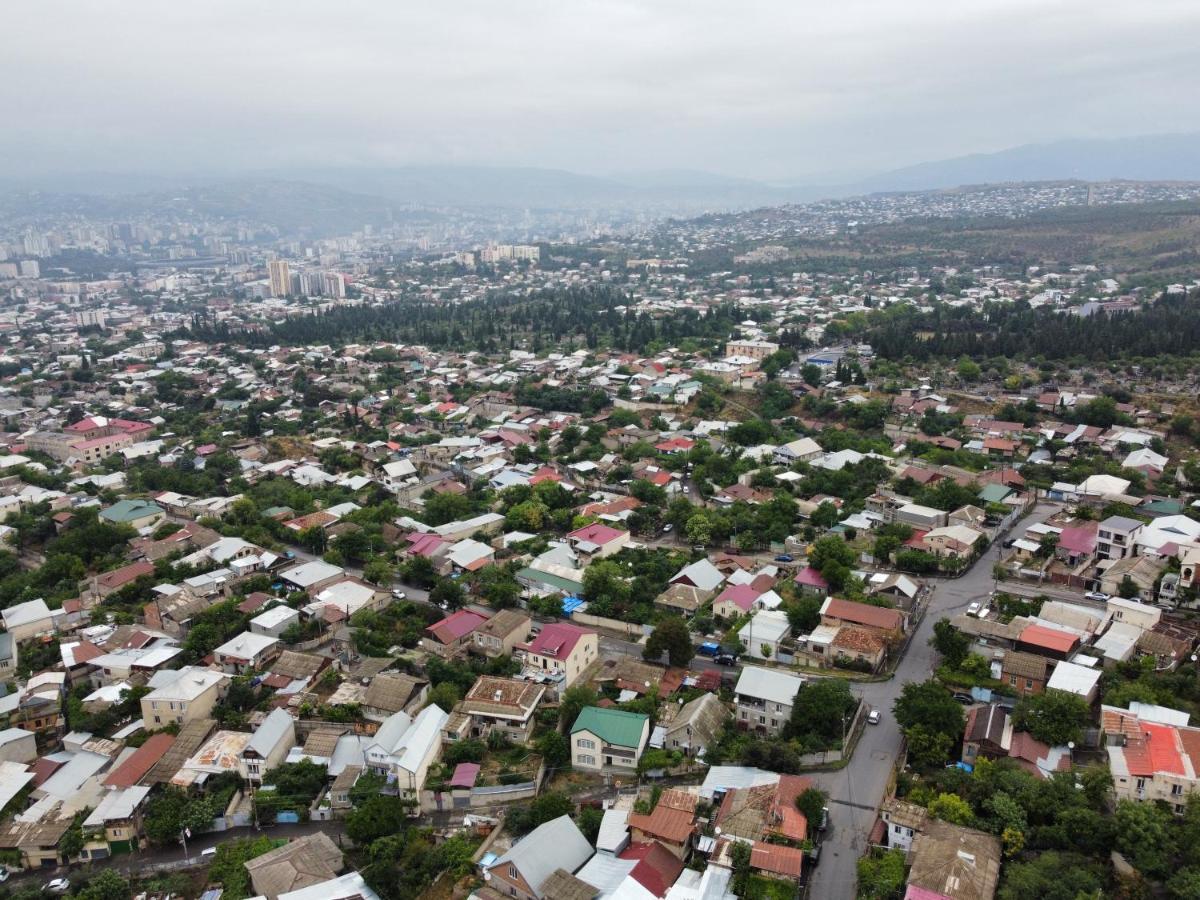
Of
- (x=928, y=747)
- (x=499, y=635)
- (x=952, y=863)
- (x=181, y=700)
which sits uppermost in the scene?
(x=952, y=863)

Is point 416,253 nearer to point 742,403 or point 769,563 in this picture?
point 742,403

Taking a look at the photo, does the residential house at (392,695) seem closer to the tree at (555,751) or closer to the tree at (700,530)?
the tree at (555,751)

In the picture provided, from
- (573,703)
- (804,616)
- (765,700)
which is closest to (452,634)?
(573,703)

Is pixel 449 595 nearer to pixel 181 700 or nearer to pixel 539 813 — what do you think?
pixel 181 700

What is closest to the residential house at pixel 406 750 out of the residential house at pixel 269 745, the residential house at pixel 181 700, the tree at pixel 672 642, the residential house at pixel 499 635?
the residential house at pixel 269 745

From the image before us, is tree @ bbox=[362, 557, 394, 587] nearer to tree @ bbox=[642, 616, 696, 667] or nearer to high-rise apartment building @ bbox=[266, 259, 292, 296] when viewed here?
tree @ bbox=[642, 616, 696, 667]
